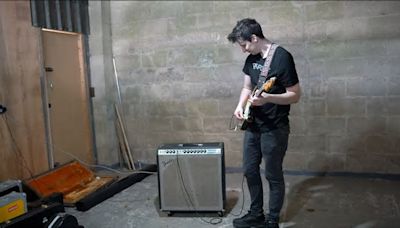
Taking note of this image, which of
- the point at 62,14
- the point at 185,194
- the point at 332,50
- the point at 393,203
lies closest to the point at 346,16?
the point at 332,50

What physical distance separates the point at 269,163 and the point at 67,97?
2538mm

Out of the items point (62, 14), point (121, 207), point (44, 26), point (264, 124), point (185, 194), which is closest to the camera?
point (264, 124)

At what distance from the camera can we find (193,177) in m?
2.50

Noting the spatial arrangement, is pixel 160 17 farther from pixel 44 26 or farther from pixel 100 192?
pixel 100 192

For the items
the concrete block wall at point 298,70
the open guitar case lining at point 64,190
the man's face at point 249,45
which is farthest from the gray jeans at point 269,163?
the concrete block wall at point 298,70

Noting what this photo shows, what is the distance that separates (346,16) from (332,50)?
0.33 metres

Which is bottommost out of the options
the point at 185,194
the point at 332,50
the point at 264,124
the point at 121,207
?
the point at 121,207

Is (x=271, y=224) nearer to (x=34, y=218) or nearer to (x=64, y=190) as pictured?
(x=34, y=218)

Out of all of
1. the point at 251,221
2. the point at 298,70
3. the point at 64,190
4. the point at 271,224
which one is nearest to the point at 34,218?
A: the point at 64,190

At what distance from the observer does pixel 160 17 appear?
379 centimetres

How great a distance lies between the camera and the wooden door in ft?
11.6

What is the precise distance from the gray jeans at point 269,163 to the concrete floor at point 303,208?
27 centimetres

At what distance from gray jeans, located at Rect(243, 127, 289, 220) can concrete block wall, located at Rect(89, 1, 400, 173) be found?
1.34 metres

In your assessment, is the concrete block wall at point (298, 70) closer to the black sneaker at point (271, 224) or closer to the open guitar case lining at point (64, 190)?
the open guitar case lining at point (64, 190)
